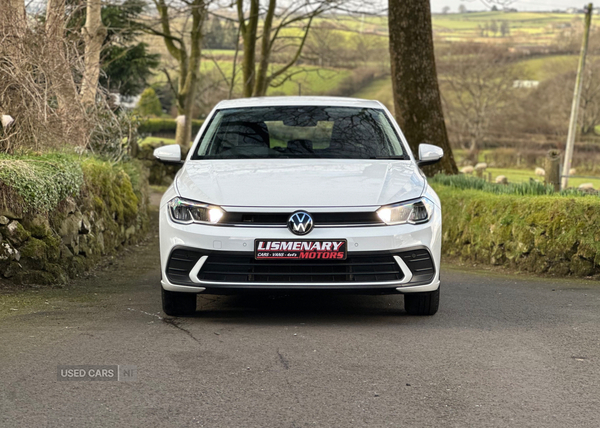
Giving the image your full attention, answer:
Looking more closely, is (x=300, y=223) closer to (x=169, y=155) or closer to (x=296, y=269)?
(x=296, y=269)

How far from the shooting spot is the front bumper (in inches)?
241


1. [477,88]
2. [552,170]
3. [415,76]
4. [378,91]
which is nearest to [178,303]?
[552,170]

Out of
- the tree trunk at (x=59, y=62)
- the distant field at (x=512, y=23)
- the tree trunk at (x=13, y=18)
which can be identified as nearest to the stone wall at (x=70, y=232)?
the tree trunk at (x=59, y=62)

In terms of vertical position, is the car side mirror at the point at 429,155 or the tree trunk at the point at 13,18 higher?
the tree trunk at the point at 13,18

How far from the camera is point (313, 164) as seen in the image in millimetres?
7027

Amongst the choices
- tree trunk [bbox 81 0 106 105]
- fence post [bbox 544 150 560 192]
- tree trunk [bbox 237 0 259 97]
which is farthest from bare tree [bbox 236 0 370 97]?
fence post [bbox 544 150 560 192]

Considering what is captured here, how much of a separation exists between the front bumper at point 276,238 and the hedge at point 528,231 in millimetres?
4094

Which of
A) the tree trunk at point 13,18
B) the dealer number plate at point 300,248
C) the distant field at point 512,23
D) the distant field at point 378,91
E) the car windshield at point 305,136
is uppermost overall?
the tree trunk at point 13,18

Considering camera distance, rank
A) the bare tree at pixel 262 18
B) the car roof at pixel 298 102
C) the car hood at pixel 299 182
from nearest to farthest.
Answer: the car hood at pixel 299 182
the car roof at pixel 298 102
the bare tree at pixel 262 18

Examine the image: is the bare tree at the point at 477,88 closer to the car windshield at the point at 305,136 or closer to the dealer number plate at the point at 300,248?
the car windshield at the point at 305,136

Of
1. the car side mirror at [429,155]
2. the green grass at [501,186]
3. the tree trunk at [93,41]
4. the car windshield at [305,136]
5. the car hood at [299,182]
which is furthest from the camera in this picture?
the tree trunk at [93,41]

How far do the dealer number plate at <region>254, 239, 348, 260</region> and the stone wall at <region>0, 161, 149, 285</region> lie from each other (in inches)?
121

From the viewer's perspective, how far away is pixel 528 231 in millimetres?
10477

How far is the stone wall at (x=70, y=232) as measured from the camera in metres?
8.11
